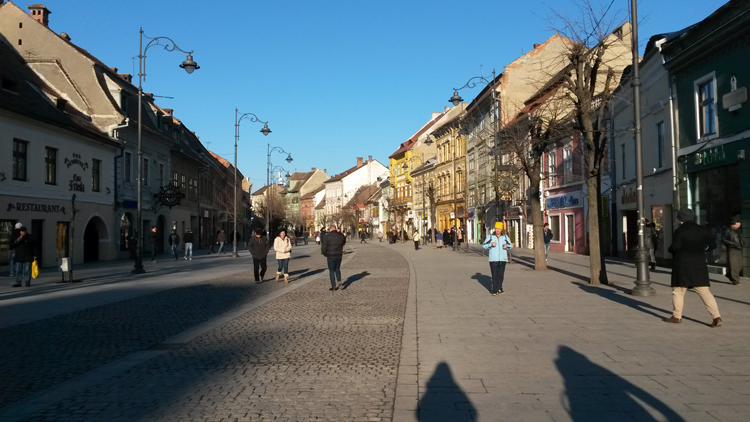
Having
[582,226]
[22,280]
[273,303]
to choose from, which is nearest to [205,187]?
[582,226]

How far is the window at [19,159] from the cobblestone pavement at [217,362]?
1525 centimetres

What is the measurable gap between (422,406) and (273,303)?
8577 mm


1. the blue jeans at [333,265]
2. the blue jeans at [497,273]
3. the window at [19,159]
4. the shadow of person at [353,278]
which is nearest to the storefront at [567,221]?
the shadow of person at [353,278]

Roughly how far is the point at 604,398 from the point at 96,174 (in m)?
30.7

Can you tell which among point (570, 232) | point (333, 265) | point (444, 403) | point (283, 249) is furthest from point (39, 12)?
point (444, 403)

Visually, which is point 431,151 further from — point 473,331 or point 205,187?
point 473,331

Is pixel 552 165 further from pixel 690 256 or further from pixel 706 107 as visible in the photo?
pixel 690 256

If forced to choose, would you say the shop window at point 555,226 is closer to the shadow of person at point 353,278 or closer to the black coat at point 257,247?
the shadow of person at point 353,278

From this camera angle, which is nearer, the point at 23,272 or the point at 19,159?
the point at 23,272

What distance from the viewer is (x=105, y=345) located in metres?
8.83

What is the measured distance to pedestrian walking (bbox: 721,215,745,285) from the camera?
15.6 metres

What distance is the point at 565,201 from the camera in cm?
3562

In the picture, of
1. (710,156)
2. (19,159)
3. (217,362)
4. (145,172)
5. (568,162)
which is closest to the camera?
(217,362)

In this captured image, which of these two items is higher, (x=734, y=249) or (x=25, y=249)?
(x=25, y=249)
